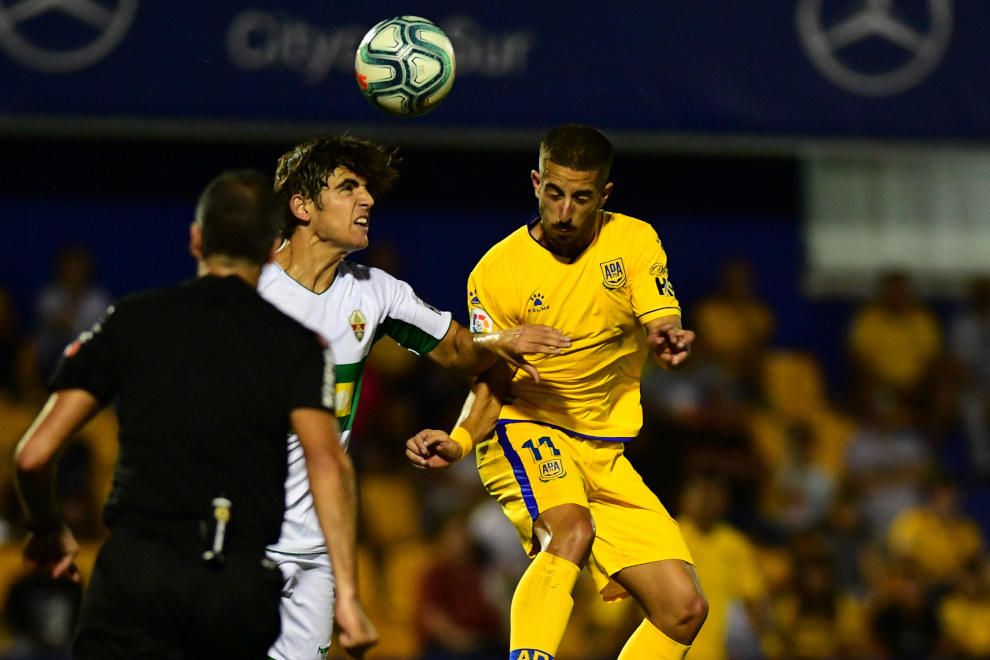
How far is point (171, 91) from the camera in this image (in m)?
10.8

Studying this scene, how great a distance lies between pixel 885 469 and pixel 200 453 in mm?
8925

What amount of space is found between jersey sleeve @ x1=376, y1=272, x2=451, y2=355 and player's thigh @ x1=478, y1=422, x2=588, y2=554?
17.9 inches

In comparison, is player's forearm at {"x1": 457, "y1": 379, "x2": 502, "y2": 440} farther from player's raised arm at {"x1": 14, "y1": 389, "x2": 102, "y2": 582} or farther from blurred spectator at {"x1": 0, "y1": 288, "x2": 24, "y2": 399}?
blurred spectator at {"x1": 0, "y1": 288, "x2": 24, "y2": 399}

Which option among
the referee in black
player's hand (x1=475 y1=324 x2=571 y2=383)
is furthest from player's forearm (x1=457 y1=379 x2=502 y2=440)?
the referee in black

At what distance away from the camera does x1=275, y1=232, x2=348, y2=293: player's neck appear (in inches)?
235

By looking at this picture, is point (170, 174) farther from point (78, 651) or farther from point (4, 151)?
point (78, 651)

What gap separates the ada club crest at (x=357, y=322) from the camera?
5953 millimetres

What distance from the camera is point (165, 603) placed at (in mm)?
4168

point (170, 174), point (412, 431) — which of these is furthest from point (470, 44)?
point (170, 174)

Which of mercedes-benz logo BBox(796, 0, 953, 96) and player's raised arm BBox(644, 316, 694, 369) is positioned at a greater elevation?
mercedes-benz logo BBox(796, 0, 953, 96)

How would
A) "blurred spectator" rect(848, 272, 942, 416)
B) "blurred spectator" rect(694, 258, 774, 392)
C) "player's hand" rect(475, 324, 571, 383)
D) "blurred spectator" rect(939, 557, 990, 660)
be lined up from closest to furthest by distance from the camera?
"player's hand" rect(475, 324, 571, 383) < "blurred spectator" rect(939, 557, 990, 660) < "blurred spectator" rect(694, 258, 774, 392) < "blurred spectator" rect(848, 272, 942, 416)

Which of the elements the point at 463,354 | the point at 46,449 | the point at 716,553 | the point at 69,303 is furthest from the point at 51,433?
the point at 69,303

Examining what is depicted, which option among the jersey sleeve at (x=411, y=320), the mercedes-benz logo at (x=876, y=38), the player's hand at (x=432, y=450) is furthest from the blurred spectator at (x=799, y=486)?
the player's hand at (x=432, y=450)

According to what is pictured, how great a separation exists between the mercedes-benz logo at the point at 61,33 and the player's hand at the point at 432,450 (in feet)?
19.4
